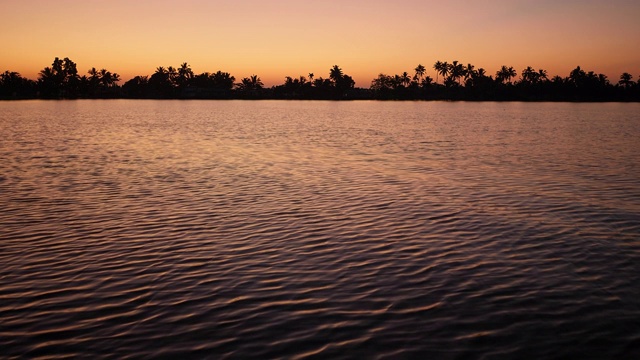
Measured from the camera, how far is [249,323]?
8.74 meters

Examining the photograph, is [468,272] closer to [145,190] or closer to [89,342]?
[89,342]

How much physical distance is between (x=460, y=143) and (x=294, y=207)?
32890mm

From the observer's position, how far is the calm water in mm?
8180

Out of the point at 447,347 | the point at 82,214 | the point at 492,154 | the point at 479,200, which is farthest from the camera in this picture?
the point at 492,154

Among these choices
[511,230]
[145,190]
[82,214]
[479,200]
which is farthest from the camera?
[145,190]

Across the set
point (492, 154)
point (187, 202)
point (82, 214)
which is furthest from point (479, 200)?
point (492, 154)

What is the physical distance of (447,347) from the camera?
26.0ft

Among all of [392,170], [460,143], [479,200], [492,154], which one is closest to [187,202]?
[479,200]

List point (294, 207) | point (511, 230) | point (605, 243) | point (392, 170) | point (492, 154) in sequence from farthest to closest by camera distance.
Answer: point (492, 154), point (392, 170), point (294, 207), point (511, 230), point (605, 243)

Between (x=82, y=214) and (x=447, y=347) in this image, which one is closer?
(x=447, y=347)

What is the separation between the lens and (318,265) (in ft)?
39.1

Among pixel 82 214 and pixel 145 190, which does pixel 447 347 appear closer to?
pixel 82 214

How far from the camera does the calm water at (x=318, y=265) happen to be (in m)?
8.18

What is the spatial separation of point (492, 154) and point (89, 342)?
3535 cm
